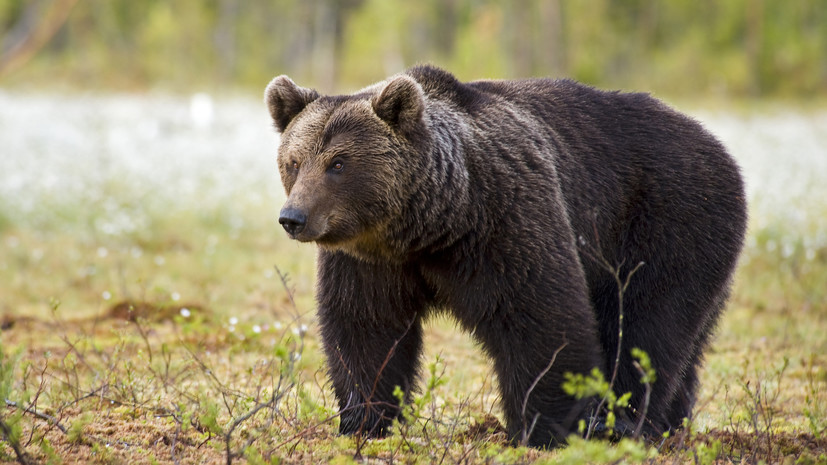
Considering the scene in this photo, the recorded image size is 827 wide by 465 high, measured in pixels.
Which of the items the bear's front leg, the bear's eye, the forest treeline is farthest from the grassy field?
the forest treeline

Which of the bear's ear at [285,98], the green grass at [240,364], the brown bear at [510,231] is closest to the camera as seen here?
the green grass at [240,364]

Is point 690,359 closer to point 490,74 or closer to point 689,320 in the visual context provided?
point 689,320

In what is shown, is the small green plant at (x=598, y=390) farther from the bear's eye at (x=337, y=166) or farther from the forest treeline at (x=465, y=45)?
the forest treeline at (x=465, y=45)

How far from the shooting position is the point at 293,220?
4.45 meters

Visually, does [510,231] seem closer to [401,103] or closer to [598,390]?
[401,103]

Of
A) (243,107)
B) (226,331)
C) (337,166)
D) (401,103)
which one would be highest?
(401,103)

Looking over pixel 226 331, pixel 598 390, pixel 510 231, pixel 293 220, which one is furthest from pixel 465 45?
pixel 598 390

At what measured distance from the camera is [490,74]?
4006 cm

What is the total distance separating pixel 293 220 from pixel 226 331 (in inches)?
149

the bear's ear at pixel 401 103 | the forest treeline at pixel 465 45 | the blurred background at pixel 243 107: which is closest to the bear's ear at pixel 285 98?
the bear's ear at pixel 401 103

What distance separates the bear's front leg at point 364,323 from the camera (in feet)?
16.4

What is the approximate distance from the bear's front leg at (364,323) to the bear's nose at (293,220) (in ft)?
2.10

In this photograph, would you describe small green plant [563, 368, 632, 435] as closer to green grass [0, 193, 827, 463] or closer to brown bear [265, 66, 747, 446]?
green grass [0, 193, 827, 463]

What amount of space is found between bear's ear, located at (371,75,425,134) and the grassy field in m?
1.31
